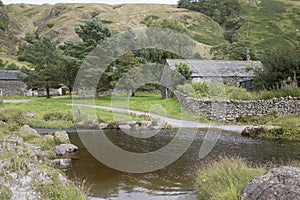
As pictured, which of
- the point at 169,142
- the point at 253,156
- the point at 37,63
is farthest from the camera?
the point at 37,63

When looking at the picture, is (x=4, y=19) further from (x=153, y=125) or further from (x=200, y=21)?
(x=153, y=125)

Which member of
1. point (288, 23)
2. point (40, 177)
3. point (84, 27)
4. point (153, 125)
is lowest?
point (153, 125)

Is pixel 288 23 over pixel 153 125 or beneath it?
over

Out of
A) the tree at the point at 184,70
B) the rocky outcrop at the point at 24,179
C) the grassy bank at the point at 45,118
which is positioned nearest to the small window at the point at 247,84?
the tree at the point at 184,70

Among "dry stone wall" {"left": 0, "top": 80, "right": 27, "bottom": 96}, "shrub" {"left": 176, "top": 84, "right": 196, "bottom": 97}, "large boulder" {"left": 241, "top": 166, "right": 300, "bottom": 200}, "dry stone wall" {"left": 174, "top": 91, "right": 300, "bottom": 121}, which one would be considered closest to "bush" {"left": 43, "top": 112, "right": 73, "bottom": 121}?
"dry stone wall" {"left": 174, "top": 91, "right": 300, "bottom": 121}

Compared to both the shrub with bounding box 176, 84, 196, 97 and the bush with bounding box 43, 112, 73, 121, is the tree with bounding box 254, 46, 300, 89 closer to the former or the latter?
the shrub with bounding box 176, 84, 196, 97

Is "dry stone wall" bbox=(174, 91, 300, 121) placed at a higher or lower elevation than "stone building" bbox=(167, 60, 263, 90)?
lower

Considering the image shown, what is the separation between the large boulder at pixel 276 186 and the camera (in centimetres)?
642

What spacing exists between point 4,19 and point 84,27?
9744cm

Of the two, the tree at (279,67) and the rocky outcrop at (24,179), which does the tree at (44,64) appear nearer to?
the tree at (279,67)

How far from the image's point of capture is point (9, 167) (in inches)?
386

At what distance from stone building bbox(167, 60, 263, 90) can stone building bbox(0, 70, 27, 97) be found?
3043 centimetres

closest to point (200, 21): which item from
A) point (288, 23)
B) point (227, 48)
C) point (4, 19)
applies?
point (288, 23)

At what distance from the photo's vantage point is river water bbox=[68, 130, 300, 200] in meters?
10.0
